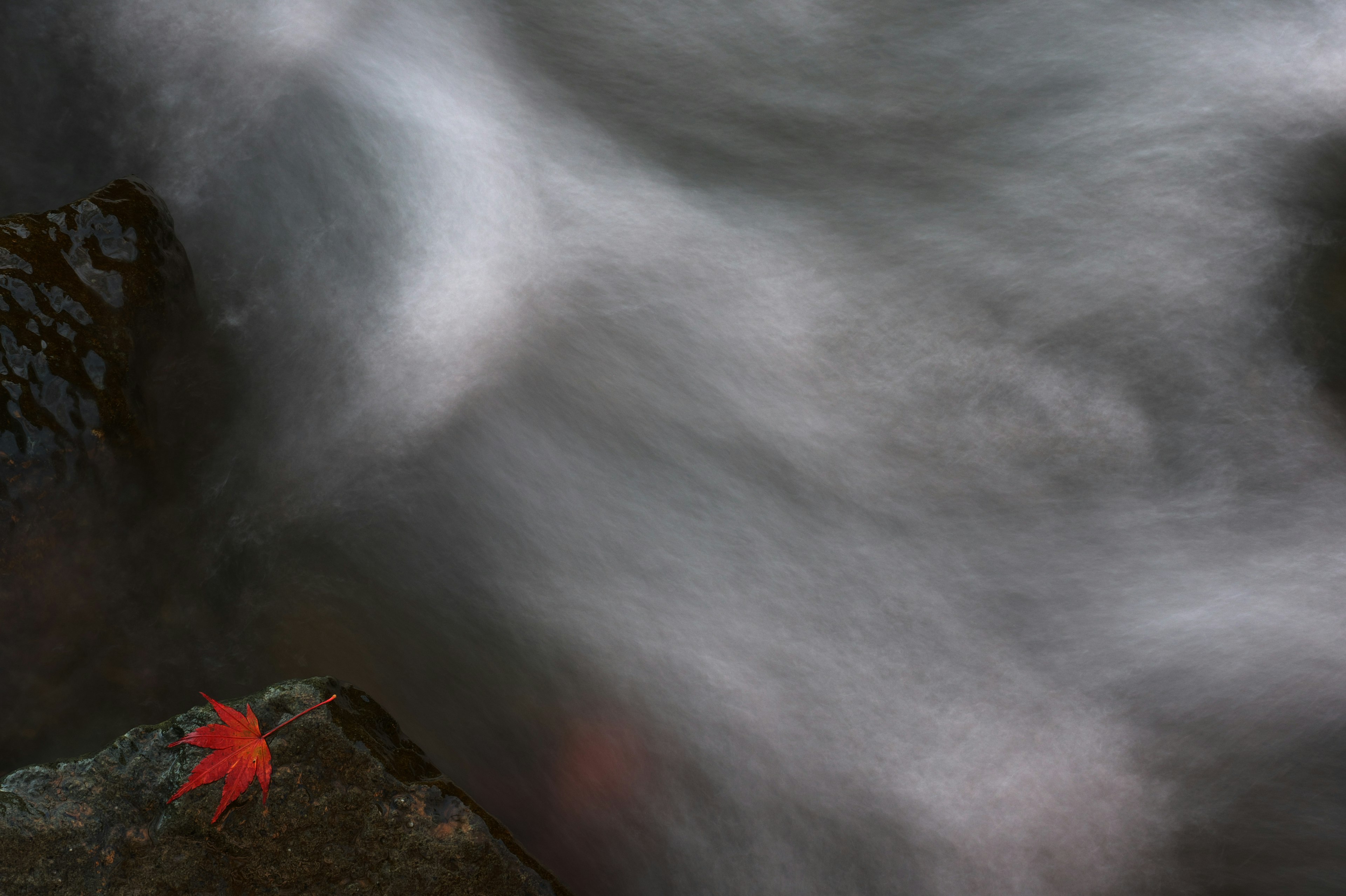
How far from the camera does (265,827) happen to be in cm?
204

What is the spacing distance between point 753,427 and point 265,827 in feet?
5.89

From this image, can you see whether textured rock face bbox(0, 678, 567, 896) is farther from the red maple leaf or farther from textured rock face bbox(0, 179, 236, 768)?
textured rock face bbox(0, 179, 236, 768)

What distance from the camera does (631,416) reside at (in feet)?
9.42

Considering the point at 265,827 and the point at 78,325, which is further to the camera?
the point at 78,325

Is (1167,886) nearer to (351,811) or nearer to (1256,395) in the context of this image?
(1256,395)

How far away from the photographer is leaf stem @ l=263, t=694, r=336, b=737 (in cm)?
211

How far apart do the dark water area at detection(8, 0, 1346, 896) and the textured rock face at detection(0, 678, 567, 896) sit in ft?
1.50

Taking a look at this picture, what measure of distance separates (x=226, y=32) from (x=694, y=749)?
3214 mm

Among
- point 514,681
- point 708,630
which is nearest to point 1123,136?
point 708,630

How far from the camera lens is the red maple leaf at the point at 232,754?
80.5 inches

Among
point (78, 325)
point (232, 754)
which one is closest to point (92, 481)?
point (78, 325)

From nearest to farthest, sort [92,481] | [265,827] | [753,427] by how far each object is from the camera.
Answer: [265,827], [92,481], [753,427]

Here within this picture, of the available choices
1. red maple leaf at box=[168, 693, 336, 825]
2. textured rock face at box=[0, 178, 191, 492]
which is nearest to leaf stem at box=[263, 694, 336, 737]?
red maple leaf at box=[168, 693, 336, 825]

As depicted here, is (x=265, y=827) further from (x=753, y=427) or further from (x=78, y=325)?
(x=753, y=427)
